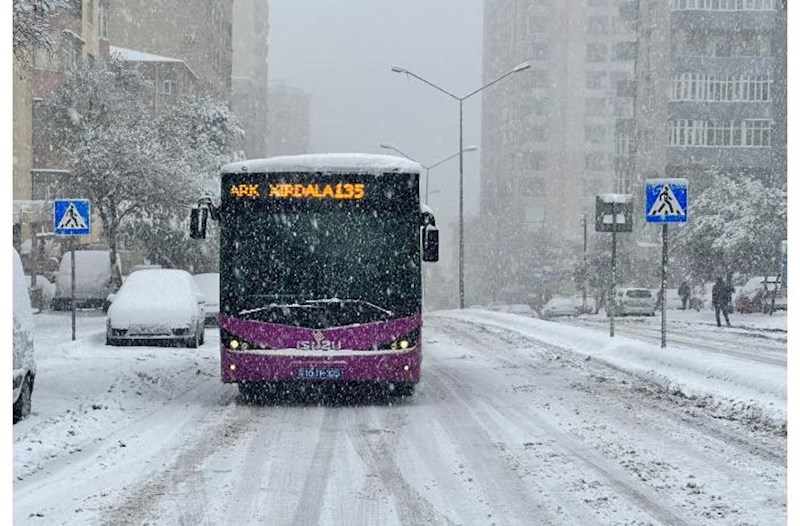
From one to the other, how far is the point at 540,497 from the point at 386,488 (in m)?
1.12

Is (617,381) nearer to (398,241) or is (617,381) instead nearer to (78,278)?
(398,241)

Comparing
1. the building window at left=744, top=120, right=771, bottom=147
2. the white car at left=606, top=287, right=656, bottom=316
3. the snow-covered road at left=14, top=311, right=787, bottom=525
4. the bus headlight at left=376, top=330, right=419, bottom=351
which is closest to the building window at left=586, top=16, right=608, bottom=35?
the building window at left=744, top=120, right=771, bottom=147

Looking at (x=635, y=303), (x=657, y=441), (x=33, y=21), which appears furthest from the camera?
(x=635, y=303)

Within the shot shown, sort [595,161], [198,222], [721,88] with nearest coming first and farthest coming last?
[198,222]
[721,88]
[595,161]

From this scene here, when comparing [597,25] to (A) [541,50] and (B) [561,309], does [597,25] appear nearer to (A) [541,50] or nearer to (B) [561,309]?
(A) [541,50]

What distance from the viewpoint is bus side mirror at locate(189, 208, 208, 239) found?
13.3 m

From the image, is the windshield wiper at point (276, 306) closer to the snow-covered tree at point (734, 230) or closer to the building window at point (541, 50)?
the snow-covered tree at point (734, 230)

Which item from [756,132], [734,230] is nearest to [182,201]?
[734,230]

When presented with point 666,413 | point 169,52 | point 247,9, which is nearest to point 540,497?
point 666,413

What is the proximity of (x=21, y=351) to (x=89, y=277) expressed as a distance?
29.4m

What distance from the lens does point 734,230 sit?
5462 cm

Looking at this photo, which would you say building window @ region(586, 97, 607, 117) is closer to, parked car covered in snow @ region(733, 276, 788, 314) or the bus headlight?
parked car covered in snow @ region(733, 276, 788, 314)

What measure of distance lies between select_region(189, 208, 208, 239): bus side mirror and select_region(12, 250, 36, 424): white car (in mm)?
1948

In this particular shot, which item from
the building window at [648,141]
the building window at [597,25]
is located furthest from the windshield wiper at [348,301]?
the building window at [597,25]
